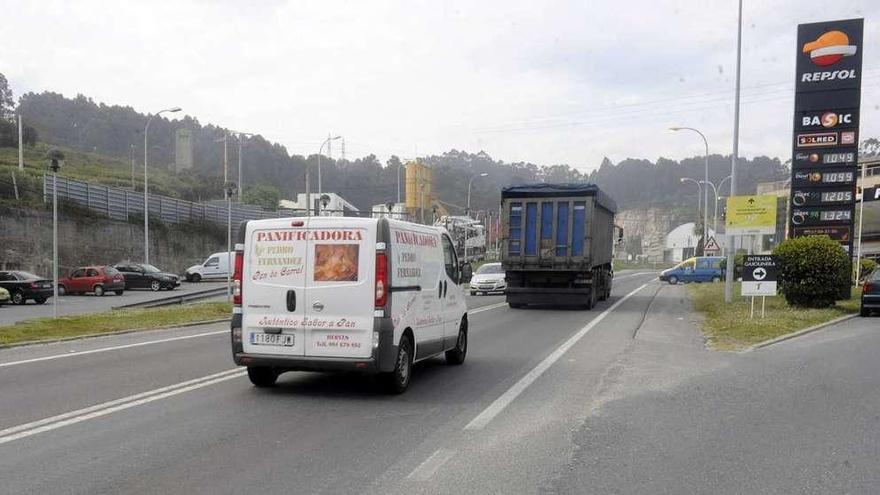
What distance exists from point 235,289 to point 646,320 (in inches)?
523

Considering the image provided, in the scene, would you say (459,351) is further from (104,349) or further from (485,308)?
(485,308)

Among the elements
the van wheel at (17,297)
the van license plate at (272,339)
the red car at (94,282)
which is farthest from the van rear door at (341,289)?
the red car at (94,282)

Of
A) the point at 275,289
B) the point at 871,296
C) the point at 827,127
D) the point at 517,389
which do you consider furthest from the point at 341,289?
the point at 827,127

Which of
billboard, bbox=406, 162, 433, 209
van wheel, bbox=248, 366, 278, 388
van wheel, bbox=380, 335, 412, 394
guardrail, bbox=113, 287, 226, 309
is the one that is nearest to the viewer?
van wheel, bbox=380, 335, 412, 394

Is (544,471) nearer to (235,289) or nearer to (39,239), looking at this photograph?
(235,289)

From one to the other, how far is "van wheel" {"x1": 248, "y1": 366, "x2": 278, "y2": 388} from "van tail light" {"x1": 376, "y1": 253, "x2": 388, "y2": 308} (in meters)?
1.81

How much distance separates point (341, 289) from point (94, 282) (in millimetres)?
29935

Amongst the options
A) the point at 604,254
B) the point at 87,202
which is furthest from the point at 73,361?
the point at 87,202

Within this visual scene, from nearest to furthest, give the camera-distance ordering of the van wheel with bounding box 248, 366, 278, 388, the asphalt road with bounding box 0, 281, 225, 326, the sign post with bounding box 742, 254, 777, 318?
the van wheel with bounding box 248, 366, 278, 388 < the sign post with bounding box 742, 254, 777, 318 < the asphalt road with bounding box 0, 281, 225, 326

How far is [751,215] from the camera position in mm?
21625

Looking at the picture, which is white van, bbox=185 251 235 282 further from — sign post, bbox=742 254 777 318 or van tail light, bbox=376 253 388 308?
van tail light, bbox=376 253 388 308

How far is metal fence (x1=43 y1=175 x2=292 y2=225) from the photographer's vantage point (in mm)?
42656

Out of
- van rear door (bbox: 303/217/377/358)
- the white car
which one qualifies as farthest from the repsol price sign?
the white car

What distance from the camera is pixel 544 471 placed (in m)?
5.55
